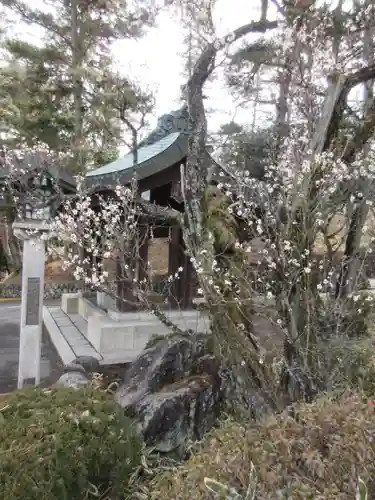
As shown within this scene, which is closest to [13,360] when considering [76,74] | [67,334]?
[67,334]

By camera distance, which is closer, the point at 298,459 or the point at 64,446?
the point at 298,459

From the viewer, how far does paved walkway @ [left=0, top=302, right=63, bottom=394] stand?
19.6 ft

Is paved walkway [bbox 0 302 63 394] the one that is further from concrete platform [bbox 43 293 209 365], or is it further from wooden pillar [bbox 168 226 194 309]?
wooden pillar [bbox 168 226 194 309]

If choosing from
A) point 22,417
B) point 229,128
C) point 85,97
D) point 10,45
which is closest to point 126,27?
point 85,97

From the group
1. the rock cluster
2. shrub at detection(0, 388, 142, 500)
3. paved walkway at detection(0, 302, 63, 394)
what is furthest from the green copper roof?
shrub at detection(0, 388, 142, 500)

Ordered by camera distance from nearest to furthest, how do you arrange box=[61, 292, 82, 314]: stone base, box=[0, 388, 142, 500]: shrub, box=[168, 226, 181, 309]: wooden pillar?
box=[0, 388, 142, 500]: shrub, box=[168, 226, 181, 309]: wooden pillar, box=[61, 292, 82, 314]: stone base

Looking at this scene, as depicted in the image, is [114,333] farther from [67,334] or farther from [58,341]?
[67,334]

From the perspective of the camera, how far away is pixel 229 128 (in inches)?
497

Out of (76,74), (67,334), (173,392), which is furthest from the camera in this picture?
(76,74)

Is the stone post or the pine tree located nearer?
the stone post

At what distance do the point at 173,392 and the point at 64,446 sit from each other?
2.29 meters

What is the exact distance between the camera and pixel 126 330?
22.9ft

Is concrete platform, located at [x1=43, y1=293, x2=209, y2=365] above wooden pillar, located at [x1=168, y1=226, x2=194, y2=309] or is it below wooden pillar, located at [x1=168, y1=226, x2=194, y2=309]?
below

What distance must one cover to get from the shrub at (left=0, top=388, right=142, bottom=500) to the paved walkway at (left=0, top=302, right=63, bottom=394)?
377 centimetres
